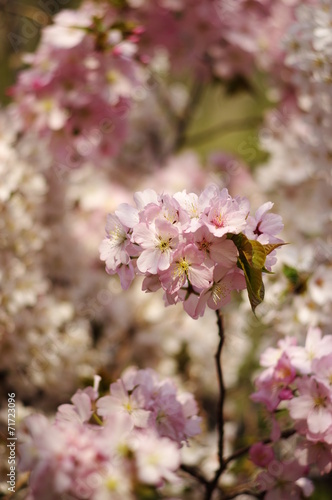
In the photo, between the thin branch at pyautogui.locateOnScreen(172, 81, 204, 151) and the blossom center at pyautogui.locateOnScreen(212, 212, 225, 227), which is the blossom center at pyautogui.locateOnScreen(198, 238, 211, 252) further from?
the thin branch at pyautogui.locateOnScreen(172, 81, 204, 151)

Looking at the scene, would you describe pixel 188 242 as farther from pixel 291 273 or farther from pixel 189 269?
pixel 291 273

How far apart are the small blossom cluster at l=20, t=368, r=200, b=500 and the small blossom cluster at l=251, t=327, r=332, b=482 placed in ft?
0.48

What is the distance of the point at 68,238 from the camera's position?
4.01ft

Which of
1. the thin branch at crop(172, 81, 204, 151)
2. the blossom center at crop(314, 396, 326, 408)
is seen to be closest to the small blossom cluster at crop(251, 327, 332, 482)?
the blossom center at crop(314, 396, 326, 408)

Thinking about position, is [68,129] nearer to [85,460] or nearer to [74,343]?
[74,343]

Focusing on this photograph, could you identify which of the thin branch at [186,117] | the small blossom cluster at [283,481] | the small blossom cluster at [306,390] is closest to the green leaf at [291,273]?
the small blossom cluster at [306,390]

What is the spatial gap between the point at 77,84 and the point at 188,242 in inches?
22.6

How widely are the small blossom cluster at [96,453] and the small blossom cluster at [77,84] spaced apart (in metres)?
0.59

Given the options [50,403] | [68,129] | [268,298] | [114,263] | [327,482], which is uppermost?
[114,263]

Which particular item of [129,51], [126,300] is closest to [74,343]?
[126,300]

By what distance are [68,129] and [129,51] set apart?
169 millimetres

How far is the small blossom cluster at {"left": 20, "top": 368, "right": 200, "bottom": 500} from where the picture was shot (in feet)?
1.67

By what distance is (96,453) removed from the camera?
518 mm

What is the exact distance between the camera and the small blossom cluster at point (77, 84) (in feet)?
3.32
